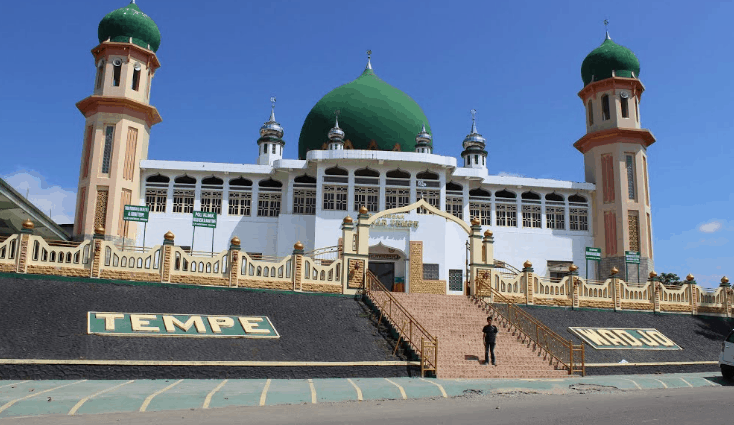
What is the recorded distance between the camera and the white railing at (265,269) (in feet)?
60.8

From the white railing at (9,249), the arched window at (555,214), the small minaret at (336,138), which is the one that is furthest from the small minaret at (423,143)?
the white railing at (9,249)

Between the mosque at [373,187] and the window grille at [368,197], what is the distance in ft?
0.18

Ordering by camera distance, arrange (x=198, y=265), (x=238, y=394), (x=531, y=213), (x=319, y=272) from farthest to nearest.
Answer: (x=531, y=213)
(x=319, y=272)
(x=198, y=265)
(x=238, y=394)

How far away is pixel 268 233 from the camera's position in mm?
31688

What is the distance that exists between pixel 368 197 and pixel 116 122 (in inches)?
519

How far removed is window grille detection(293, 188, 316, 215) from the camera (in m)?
31.9

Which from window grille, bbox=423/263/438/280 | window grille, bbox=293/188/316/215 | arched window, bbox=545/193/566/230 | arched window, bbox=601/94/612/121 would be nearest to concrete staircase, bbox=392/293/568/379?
window grille, bbox=423/263/438/280

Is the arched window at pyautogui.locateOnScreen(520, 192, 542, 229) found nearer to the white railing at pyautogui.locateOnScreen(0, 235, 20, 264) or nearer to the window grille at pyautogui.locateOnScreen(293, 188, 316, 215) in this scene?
the window grille at pyautogui.locateOnScreen(293, 188, 316, 215)

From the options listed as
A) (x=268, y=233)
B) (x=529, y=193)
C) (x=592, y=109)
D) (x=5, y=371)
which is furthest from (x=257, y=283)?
(x=592, y=109)

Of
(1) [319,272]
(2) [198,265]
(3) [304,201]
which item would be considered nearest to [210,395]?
(2) [198,265]

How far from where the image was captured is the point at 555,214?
34156 millimetres

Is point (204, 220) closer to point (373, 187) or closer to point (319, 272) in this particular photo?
point (319, 272)

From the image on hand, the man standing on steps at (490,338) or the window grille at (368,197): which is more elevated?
the window grille at (368,197)

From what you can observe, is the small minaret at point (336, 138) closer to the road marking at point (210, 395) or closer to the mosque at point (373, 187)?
the mosque at point (373, 187)
